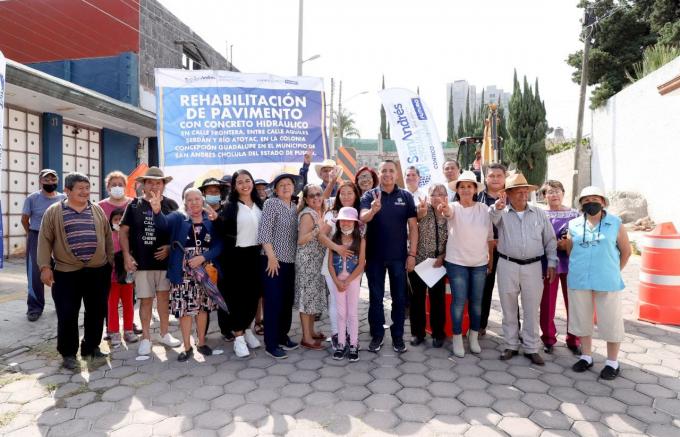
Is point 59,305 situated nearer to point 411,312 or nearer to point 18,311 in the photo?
point 18,311

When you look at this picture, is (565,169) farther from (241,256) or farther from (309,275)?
(241,256)

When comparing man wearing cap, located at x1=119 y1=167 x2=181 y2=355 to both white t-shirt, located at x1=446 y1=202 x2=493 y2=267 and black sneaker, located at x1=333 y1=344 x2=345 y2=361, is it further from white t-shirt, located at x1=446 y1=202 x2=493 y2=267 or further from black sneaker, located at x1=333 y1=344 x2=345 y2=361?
white t-shirt, located at x1=446 y1=202 x2=493 y2=267

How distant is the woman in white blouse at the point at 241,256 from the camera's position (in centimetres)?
418

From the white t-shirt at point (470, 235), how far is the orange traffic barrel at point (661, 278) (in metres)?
2.36

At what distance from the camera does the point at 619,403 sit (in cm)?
319

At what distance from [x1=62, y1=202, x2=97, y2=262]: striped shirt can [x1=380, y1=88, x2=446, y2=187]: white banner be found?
4.32 meters

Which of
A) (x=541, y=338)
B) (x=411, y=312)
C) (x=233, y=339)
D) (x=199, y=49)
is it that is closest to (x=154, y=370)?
(x=233, y=339)

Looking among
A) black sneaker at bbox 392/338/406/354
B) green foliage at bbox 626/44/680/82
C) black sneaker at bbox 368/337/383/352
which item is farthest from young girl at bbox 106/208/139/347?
green foliage at bbox 626/44/680/82

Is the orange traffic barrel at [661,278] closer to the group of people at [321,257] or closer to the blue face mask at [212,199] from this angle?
the group of people at [321,257]

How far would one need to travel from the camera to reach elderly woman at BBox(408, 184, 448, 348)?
14.3 ft

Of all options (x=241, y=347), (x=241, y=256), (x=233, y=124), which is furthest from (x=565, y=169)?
(x=241, y=347)

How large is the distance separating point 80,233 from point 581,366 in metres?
4.43

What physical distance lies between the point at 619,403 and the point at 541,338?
1152mm

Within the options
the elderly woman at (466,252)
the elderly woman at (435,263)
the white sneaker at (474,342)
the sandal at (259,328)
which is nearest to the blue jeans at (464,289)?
the elderly woman at (466,252)
